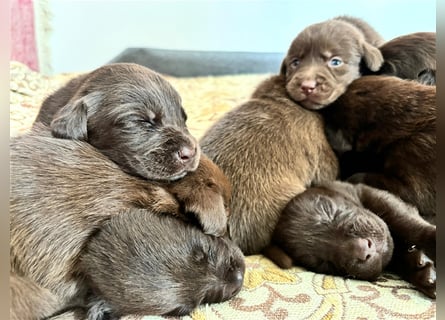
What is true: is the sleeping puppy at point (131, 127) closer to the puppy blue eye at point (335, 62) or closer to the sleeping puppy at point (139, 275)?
the sleeping puppy at point (139, 275)

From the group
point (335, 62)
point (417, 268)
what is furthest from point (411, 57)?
point (417, 268)

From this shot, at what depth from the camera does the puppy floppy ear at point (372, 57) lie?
1.68 meters

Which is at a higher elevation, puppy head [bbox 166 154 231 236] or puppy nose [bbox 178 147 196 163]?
puppy nose [bbox 178 147 196 163]

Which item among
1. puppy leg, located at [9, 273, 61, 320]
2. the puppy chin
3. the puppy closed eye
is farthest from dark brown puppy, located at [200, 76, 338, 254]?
puppy leg, located at [9, 273, 61, 320]

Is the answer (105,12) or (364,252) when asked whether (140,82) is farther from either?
(105,12)

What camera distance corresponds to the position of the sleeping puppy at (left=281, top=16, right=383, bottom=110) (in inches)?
63.9

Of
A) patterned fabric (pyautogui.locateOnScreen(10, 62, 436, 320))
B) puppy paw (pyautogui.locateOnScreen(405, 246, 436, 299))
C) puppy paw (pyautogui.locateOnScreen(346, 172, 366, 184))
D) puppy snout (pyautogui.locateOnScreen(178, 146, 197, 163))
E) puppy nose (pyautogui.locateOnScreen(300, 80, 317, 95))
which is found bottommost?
patterned fabric (pyautogui.locateOnScreen(10, 62, 436, 320))

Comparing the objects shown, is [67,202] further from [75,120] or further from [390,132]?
[390,132]

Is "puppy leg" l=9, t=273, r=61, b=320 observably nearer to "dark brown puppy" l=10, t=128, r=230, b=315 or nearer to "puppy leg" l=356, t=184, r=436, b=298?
"dark brown puppy" l=10, t=128, r=230, b=315

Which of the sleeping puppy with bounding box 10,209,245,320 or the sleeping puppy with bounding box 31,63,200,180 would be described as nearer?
the sleeping puppy with bounding box 10,209,245,320

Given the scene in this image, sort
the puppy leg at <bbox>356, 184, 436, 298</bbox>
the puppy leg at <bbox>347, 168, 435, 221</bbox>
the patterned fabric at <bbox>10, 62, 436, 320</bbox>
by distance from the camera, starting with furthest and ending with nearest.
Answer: the puppy leg at <bbox>347, 168, 435, 221</bbox> → the puppy leg at <bbox>356, 184, 436, 298</bbox> → the patterned fabric at <bbox>10, 62, 436, 320</bbox>

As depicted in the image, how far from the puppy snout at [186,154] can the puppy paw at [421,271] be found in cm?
54

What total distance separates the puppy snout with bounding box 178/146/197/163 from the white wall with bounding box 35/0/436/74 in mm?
833

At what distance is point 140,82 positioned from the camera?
1216 mm
